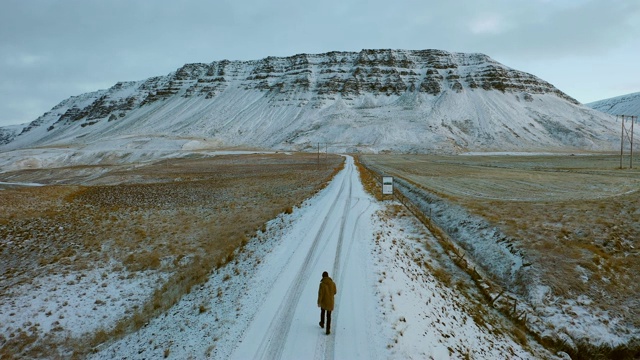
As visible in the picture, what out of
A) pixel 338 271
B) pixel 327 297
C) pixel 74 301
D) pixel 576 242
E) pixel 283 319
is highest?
pixel 327 297

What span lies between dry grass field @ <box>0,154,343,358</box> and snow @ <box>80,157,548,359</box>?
176 cm

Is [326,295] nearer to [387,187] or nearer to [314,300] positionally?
[314,300]

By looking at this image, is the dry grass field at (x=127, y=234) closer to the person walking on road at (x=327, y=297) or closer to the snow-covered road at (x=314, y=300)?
the snow-covered road at (x=314, y=300)

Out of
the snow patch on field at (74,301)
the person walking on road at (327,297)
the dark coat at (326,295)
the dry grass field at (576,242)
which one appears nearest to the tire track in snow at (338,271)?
the person walking on road at (327,297)

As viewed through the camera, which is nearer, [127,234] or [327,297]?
[327,297]

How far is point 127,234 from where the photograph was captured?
2169 centimetres

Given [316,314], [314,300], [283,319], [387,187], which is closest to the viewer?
[283,319]

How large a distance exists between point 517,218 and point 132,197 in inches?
1387

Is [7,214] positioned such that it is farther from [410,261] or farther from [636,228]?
[636,228]

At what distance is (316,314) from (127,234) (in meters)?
16.4

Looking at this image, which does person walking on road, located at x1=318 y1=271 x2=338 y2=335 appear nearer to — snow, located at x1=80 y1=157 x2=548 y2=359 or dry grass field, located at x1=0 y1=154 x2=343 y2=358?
snow, located at x1=80 y1=157 x2=548 y2=359

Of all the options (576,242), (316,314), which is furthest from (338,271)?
(576,242)

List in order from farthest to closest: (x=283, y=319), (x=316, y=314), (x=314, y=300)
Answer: (x=314, y=300), (x=316, y=314), (x=283, y=319)

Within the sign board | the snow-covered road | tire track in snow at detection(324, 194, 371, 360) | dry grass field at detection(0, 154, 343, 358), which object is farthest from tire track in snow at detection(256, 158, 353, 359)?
the sign board
